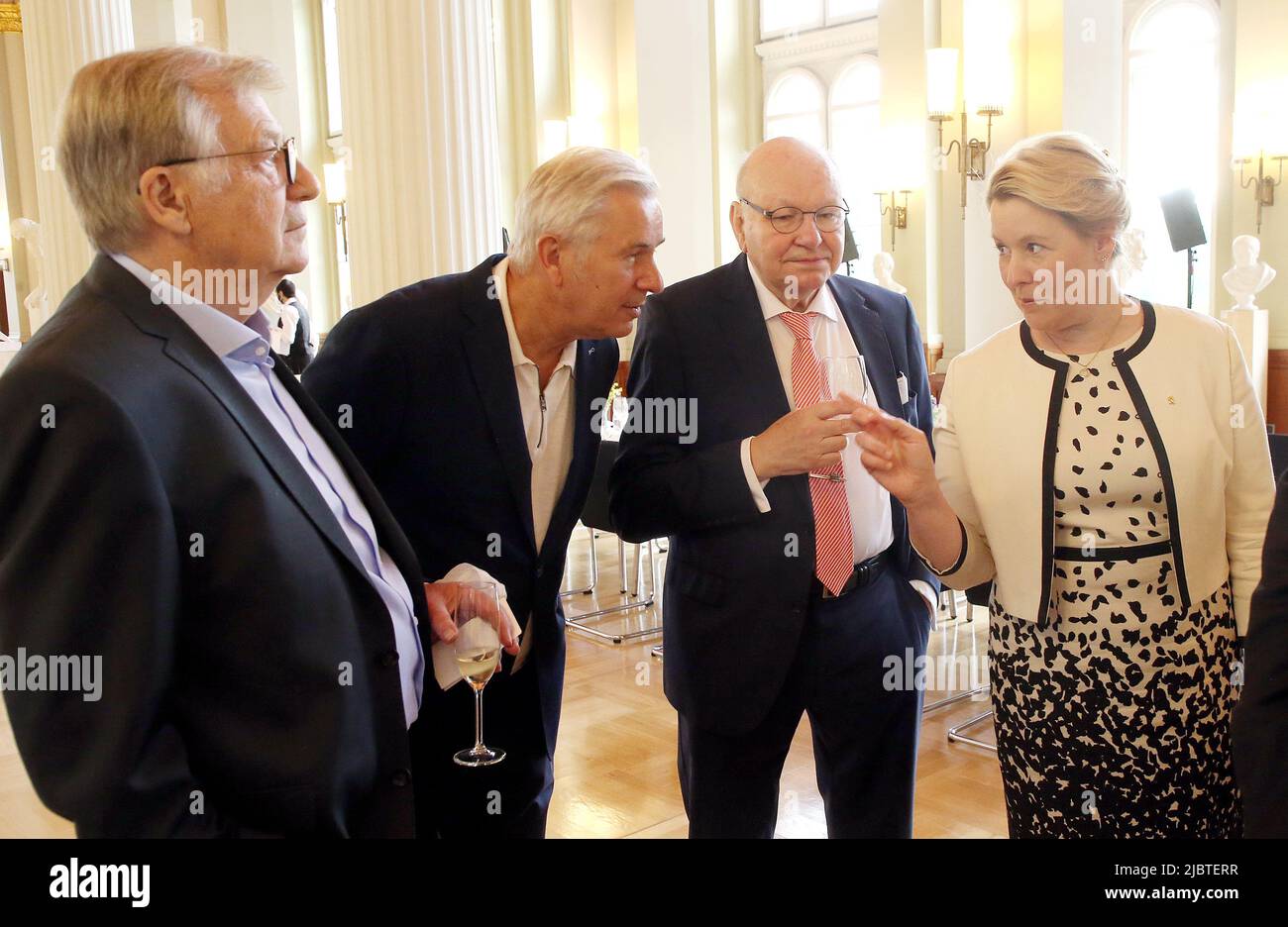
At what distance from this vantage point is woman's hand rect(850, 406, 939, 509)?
1.90 m

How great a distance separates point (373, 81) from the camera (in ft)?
13.1

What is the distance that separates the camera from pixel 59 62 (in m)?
7.04

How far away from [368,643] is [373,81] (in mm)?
3102

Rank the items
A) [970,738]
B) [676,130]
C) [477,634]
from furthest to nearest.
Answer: [676,130]
[970,738]
[477,634]

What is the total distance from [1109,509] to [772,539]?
2.06ft

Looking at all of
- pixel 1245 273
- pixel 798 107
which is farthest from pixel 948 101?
pixel 798 107

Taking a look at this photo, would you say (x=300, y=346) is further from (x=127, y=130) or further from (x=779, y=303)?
(x=127, y=130)

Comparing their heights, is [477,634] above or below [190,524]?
below

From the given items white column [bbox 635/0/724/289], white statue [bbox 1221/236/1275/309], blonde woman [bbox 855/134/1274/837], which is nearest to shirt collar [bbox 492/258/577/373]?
blonde woman [bbox 855/134/1274/837]

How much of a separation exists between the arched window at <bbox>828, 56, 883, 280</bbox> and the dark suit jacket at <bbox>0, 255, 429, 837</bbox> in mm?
11462

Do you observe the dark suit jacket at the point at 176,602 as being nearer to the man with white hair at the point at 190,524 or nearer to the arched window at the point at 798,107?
the man with white hair at the point at 190,524

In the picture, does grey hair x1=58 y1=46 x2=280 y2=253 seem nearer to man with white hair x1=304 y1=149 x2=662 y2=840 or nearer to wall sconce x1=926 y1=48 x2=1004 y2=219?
man with white hair x1=304 y1=149 x2=662 y2=840
